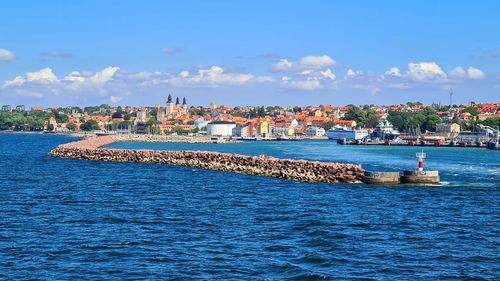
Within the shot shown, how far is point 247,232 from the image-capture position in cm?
2158

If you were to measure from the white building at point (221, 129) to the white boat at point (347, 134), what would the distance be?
2411 centimetres

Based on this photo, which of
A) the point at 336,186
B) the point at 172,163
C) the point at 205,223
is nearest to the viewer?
the point at 205,223

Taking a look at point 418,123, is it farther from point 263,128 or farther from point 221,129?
point 221,129

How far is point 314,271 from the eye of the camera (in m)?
16.8

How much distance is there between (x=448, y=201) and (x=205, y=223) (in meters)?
11.7

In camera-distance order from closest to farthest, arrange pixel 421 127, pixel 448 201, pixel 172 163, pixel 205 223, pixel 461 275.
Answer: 1. pixel 461 275
2. pixel 205 223
3. pixel 448 201
4. pixel 172 163
5. pixel 421 127

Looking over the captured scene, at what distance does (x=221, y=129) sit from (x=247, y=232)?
16702 centimetres

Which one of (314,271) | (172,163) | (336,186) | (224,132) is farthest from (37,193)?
(224,132)

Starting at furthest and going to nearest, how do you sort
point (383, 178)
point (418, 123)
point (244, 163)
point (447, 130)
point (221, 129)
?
point (221, 129), point (418, 123), point (447, 130), point (244, 163), point (383, 178)

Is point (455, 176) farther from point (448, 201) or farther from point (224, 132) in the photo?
point (224, 132)

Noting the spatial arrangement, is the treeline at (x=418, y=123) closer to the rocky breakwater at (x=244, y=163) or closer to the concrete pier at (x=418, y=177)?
the rocky breakwater at (x=244, y=163)

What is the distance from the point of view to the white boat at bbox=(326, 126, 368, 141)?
16438 centimetres

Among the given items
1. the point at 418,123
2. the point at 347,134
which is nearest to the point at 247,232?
the point at 347,134

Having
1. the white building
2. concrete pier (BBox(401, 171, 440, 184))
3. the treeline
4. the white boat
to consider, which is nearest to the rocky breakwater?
concrete pier (BBox(401, 171, 440, 184))
